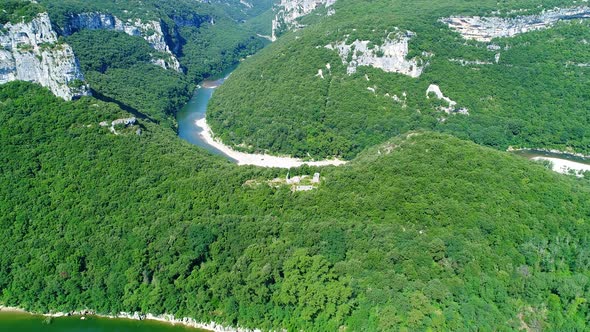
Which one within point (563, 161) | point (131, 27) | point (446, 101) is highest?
point (131, 27)

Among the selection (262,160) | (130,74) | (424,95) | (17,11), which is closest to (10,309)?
(17,11)

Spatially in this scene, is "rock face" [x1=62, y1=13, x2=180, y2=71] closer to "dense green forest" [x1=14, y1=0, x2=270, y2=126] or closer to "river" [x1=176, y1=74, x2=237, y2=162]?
"dense green forest" [x1=14, y1=0, x2=270, y2=126]

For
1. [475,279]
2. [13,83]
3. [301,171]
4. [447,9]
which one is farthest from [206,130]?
[475,279]

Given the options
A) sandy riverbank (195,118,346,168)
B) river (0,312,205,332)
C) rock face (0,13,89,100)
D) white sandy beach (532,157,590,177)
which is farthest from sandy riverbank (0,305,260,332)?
white sandy beach (532,157,590,177)

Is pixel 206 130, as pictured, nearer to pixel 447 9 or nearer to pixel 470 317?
pixel 447 9

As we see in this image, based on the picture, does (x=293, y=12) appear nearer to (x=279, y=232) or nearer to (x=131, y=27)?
(x=131, y=27)

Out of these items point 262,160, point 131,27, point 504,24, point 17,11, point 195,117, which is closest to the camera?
point 17,11
